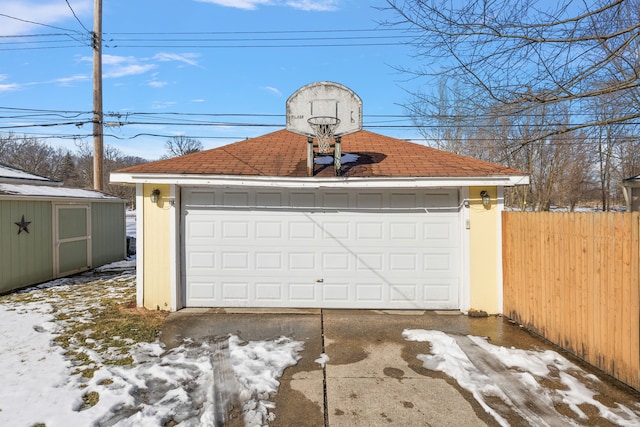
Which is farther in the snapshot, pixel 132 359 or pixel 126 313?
pixel 126 313

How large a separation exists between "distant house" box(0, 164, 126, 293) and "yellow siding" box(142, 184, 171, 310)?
3874 millimetres

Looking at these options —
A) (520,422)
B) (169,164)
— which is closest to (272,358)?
(520,422)

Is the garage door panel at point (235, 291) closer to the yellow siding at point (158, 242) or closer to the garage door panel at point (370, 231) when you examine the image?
the yellow siding at point (158, 242)

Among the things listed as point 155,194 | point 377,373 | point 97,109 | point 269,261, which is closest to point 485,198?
point 377,373

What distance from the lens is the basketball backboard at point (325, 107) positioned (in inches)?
264

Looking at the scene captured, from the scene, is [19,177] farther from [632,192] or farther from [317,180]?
[632,192]

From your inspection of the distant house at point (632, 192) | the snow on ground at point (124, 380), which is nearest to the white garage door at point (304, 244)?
the snow on ground at point (124, 380)

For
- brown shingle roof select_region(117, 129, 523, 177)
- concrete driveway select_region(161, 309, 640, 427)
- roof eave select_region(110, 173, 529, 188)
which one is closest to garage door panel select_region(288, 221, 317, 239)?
roof eave select_region(110, 173, 529, 188)

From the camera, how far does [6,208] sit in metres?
7.62

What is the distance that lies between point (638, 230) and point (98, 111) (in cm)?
1464

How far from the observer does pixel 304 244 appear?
645cm

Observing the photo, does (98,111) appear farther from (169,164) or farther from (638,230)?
(638,230)

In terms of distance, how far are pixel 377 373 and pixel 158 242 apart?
14.5 feet

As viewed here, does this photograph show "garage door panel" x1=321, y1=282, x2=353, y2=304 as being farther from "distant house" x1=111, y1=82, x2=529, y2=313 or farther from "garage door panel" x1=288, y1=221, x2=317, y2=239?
"garage door panel" x1=288, y1=221, x2=317, y2=239
